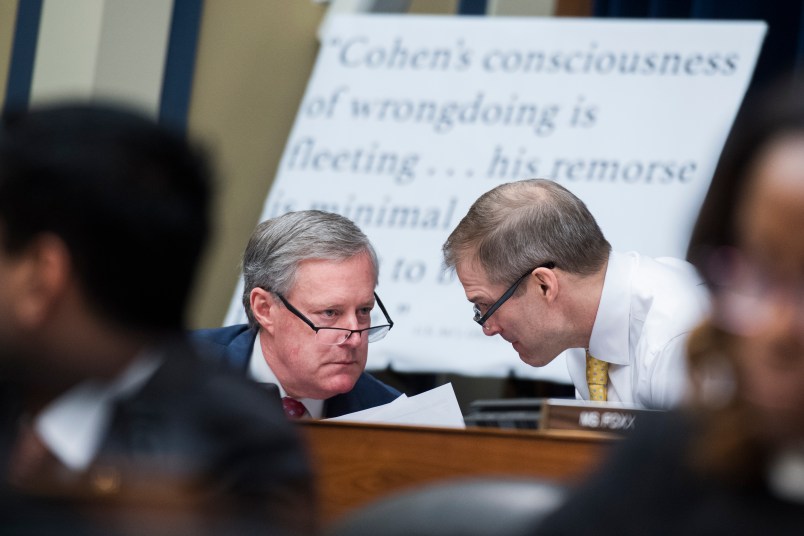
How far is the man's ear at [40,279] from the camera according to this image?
114 cm

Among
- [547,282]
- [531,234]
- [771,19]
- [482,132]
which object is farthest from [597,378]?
[771,19]

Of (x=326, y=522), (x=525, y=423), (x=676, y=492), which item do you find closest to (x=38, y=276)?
(x=676, y=492)

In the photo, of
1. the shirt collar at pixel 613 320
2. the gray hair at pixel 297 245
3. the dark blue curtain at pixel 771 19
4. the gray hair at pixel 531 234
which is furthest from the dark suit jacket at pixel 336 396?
the dark blue curtain at pixel 771 19

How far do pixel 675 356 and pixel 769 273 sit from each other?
2.15 metres

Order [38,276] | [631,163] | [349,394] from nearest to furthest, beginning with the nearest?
1. [38,276]
2. [349,394]
3. [631,163]

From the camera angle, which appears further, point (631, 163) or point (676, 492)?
point (631, 163)

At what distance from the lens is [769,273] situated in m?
0.97

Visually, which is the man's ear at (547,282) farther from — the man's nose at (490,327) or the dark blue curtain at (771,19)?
the dark blue curtain at (771,19)

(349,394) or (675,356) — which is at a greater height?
(675,356)

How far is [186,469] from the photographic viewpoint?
42.7 inches

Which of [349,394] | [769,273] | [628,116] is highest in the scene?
[769,273]

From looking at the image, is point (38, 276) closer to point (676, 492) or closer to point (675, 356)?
point (676, 492)

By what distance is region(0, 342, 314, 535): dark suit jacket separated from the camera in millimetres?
1048

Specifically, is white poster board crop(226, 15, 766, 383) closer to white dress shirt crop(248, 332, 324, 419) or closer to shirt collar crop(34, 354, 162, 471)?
white dress shirt crop(248, 332, 324, 419)
